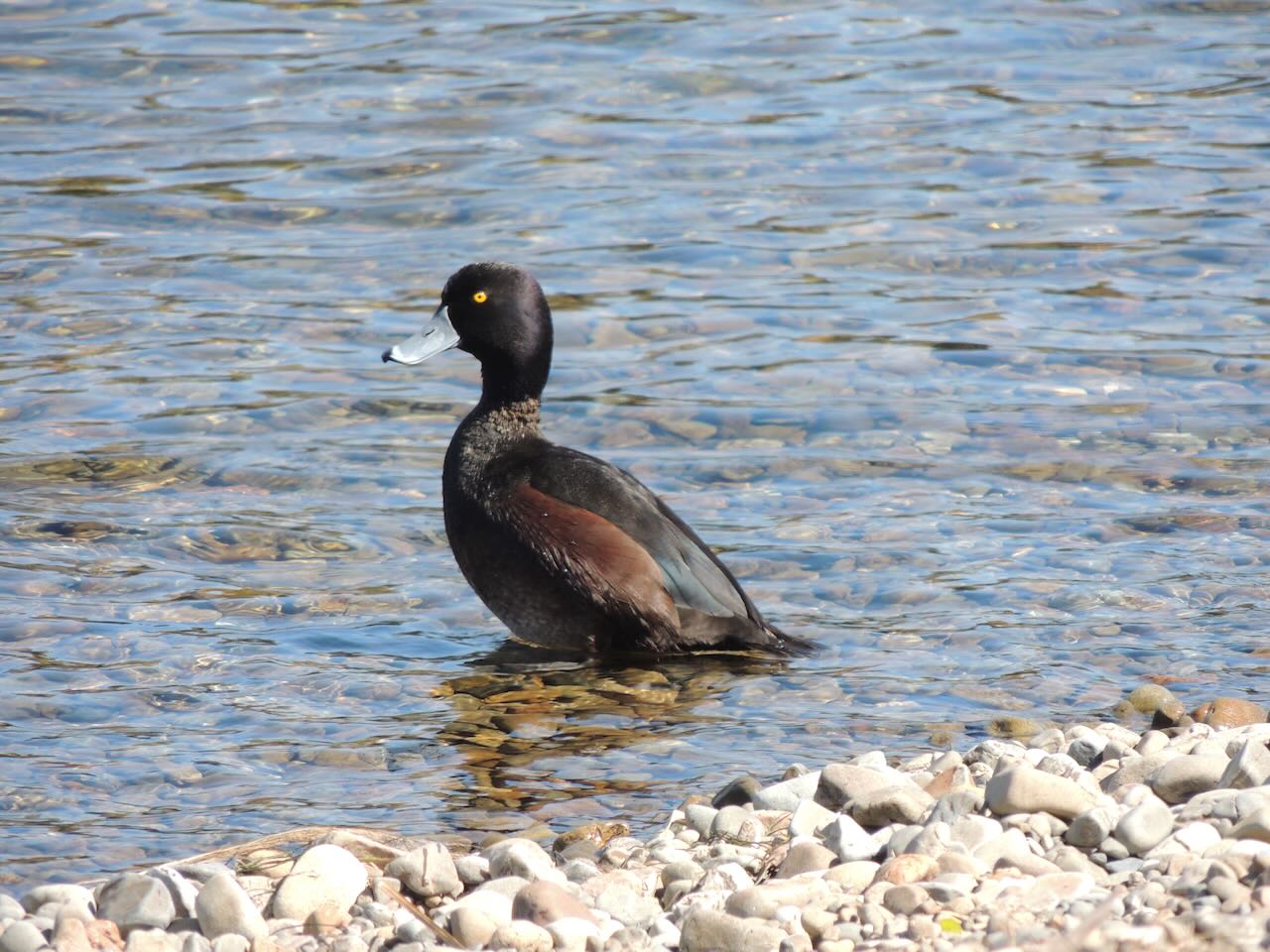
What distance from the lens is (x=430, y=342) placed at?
26.2 feet

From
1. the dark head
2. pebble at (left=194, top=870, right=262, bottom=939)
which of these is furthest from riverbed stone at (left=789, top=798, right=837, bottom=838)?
the dark head

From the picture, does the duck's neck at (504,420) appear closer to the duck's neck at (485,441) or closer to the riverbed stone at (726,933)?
the duck's neck at (485,441)

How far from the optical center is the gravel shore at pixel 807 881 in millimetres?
3869

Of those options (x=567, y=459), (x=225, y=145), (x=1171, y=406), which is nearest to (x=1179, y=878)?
(x=567, y=459)

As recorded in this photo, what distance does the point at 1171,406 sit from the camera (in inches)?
385

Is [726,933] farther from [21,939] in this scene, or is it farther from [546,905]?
[21,939]

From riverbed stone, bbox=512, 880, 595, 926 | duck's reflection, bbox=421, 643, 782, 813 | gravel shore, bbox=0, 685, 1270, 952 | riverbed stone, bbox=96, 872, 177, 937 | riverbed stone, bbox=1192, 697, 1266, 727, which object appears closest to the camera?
gravel shore, bbox=0, 685, 1270, 952

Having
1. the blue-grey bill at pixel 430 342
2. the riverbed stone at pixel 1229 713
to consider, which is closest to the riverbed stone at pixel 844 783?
the riverbed stone at pixel 1229 713

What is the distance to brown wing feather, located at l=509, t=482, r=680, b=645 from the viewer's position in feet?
23.1

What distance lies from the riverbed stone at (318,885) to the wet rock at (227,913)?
0.10m

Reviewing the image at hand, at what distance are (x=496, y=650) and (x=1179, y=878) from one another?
3686 millimetres

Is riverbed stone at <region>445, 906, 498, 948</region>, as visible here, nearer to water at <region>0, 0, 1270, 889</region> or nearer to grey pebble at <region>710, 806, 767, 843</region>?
grey pebble at <region>710, 806, 767, 843</region>

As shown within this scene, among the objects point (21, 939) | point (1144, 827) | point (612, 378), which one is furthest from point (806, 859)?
point (612, 378)

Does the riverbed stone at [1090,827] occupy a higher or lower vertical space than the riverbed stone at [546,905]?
lower
